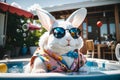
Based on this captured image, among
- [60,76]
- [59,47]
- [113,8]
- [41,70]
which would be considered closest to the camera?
[60,76]

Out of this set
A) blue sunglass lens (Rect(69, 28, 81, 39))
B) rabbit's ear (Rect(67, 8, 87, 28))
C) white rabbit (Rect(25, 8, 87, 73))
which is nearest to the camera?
white rabbit (Rect(25, 8, 87, 73))

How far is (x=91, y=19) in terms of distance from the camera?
11.8 meters

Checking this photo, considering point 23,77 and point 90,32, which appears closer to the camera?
point 23,77

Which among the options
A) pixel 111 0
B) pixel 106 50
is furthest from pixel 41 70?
pixel 111 0

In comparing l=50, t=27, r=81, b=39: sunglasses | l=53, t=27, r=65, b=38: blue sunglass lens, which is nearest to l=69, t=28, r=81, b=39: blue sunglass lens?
l=50, t=27, r=81, b=39: sunglasses

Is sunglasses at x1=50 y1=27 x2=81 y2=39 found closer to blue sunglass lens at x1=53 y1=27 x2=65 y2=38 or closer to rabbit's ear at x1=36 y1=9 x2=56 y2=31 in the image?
blue sunglass lens at x1=53 y1=27 x2=65 y2=38

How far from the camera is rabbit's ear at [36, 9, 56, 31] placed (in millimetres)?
2424

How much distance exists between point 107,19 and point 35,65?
393 inches

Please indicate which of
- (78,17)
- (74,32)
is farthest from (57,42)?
(78,17)

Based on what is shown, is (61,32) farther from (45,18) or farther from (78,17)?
(78,17)

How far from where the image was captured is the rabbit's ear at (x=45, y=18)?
95.4 inches

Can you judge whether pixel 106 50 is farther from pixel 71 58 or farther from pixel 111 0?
pixel 71 58

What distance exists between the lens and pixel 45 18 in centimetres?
249

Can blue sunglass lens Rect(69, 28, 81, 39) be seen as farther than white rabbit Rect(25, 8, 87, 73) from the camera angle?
Yes
